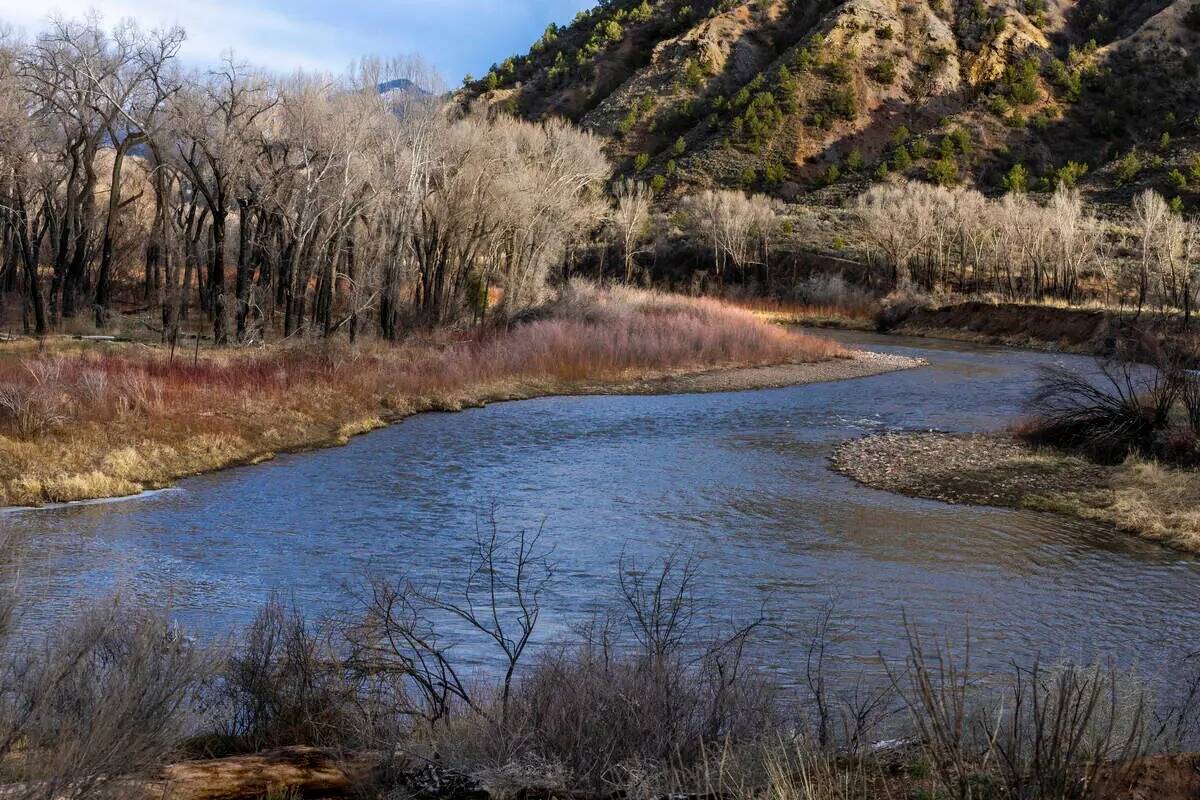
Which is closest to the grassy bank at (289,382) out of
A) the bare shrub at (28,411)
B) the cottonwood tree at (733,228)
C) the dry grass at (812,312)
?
the bare shrub at (28,411)

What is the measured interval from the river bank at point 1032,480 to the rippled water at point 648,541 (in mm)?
633

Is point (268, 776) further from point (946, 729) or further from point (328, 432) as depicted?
point (328, 432)

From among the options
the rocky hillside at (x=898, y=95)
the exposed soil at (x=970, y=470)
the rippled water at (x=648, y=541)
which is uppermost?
the rocky hillside at (x=898, y=95)

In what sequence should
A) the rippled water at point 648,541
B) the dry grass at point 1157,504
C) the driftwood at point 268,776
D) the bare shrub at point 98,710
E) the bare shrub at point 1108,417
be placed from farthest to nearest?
1. the bare shrub at point 1108,417
2. the dry grass at point 1157,504
3. the rippled water at point 648,541
4. the driftwood at point 268,776
5. the bare shrub at point 98,710

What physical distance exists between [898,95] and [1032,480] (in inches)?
3771

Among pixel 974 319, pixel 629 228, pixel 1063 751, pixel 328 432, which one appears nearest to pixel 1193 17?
pixel 629 228

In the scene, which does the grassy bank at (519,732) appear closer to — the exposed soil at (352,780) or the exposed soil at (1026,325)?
the exposed soil at (352,780)

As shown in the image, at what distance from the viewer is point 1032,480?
1955 centimetres

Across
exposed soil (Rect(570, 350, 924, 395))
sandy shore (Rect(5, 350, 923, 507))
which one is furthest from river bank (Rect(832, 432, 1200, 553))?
exposed soil (Rect(570, 350, 924, 395))

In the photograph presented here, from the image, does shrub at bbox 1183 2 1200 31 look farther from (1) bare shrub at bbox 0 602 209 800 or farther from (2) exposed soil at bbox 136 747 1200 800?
(1) bare shrub at bbox 0 602 209 800

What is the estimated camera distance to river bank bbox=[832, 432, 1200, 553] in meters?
16.6

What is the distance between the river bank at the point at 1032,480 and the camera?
16.6 metres

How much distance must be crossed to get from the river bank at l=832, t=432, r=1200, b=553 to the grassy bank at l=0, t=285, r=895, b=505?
39.3ft

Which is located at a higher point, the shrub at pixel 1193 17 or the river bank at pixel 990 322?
the shrub at pixel 1193 17
